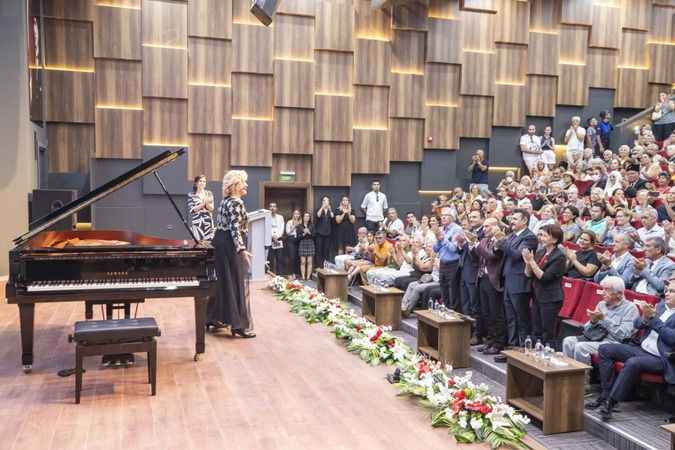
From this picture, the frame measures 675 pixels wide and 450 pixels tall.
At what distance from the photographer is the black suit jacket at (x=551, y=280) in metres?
4.56

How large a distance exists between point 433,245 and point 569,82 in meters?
6.65

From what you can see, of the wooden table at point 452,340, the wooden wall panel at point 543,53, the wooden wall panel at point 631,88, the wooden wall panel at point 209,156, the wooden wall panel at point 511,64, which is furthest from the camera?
the wooden wall panel at point 631,88

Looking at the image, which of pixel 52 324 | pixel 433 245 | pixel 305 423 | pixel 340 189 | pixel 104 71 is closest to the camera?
pixel 305 423

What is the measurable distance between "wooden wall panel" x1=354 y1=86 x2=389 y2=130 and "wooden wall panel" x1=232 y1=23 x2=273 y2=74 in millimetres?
1669

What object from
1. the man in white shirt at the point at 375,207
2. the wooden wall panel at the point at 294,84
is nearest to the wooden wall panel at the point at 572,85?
the man in white shirt at the point at 375,207

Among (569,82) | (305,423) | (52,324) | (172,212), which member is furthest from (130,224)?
(569,82)

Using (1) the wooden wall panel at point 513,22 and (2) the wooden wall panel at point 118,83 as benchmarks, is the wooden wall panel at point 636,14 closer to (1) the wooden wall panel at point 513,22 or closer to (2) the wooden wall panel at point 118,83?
(1) the wooden wall panel at point 513,22

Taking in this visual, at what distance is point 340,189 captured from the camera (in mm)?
11070

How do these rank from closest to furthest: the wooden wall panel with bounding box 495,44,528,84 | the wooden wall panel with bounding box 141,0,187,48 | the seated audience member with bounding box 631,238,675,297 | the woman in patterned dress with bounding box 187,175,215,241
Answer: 1. the seated audience member with bounding box 631,238,675,297
2. the woman in patterned dress with bounding box 187,175,215,241
3. the wooden wall panel with bounding box 141,0,187,48
4. the wooden wall panel with bounding box 495,44,528,84

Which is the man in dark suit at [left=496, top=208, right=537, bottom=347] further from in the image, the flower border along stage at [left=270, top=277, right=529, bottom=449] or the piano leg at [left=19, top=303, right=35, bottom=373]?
the piano leg at [left=19, top=303, right=35, bottom=373]

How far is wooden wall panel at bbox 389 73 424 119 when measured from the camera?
11.0 metres

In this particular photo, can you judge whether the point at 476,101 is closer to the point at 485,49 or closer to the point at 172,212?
the point at 485,49

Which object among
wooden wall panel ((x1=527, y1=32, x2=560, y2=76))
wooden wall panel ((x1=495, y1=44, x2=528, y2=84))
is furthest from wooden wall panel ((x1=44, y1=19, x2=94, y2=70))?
wooden wall panel ((x1=527, y1=32, x2=560, y2=76))

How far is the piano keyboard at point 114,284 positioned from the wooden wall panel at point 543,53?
9.33 metres
